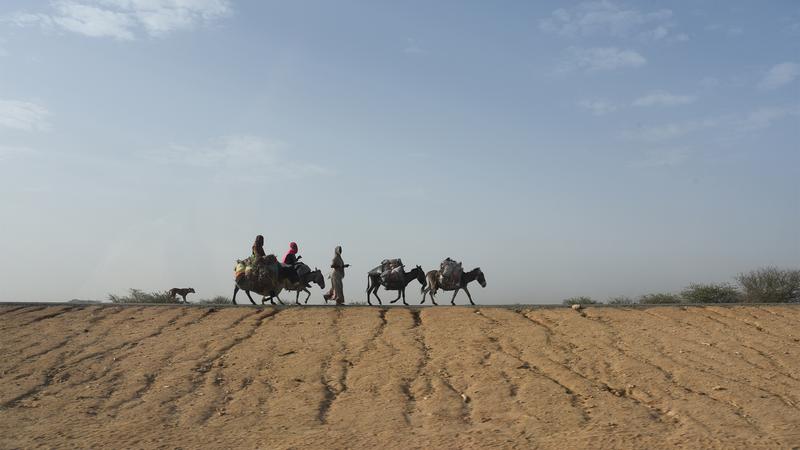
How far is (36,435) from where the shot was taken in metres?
7.77

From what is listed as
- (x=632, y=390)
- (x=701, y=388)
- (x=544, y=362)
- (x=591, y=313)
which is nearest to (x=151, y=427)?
(x=544, y=362)

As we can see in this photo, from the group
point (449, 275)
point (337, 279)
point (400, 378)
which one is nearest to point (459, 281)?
point (449, 275)

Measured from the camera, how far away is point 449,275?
60.4 feet

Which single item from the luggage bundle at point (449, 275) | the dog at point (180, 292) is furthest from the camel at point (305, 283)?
the dog at point (180, 292)

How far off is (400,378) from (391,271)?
853 centimetres

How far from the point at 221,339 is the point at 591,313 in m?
7.68

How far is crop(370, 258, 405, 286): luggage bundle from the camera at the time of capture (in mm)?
18266

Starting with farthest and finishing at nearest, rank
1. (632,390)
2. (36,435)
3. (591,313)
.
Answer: (591,313) < (632,390) < (36,435)

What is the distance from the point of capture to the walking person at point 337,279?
54.9ft

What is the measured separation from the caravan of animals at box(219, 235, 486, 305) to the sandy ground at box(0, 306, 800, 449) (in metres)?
2.60

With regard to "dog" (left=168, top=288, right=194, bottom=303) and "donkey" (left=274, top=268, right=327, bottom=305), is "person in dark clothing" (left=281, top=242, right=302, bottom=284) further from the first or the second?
"dog" (left=168, top=288, right=194, bottom=303)

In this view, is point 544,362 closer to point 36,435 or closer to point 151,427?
point 151,427

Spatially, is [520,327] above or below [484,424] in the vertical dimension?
above

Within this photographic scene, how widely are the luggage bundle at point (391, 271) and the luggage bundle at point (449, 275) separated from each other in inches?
A: 47.9
